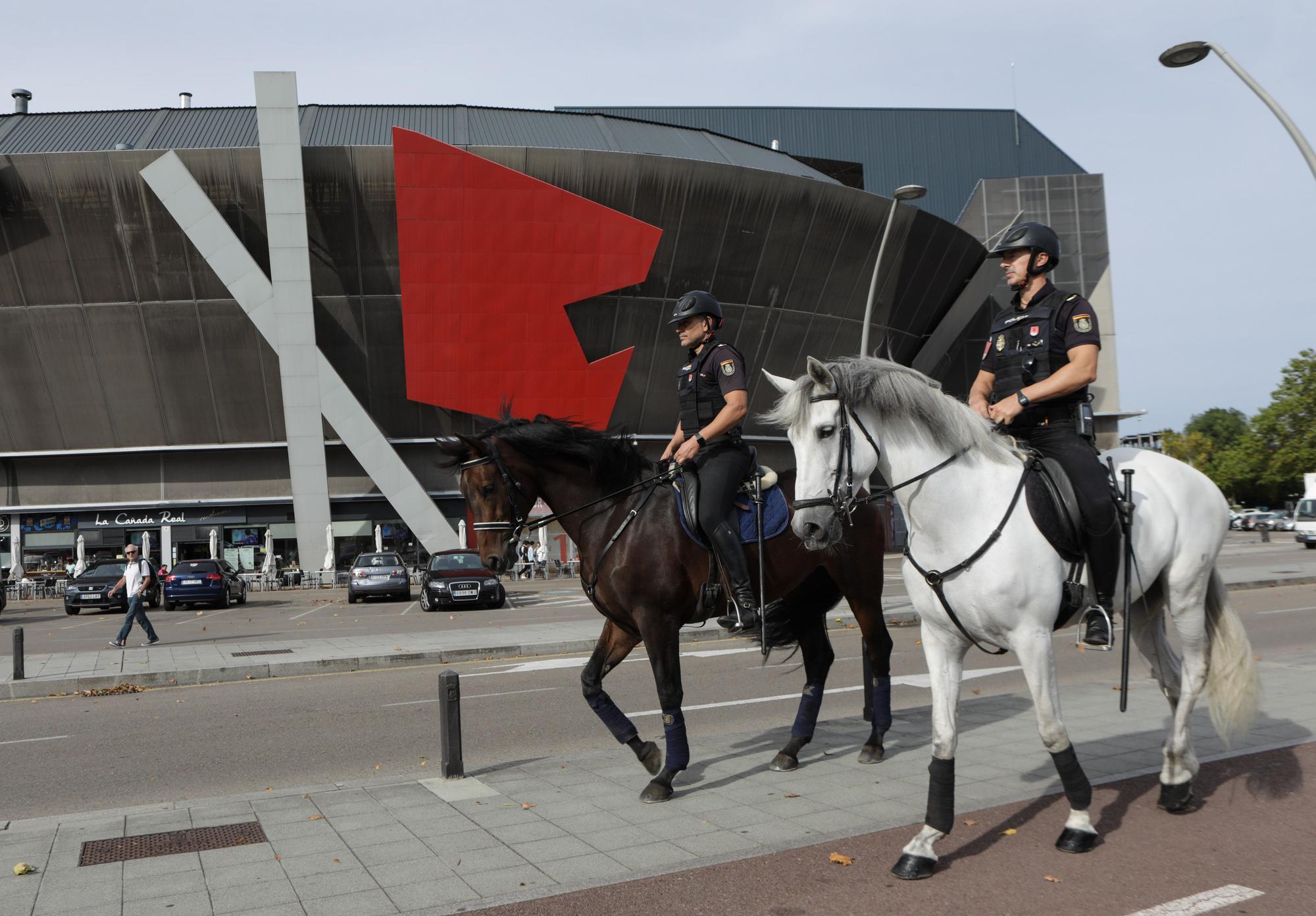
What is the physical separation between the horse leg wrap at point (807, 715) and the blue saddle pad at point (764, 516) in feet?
4.38

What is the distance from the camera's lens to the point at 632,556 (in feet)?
22.4

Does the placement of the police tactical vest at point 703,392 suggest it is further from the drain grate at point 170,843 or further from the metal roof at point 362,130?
A: the metal roof at point 362,130

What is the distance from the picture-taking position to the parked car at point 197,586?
1209 inches

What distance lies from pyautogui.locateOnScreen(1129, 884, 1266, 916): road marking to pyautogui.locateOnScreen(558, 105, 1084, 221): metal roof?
261 feet

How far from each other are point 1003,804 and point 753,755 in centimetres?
221

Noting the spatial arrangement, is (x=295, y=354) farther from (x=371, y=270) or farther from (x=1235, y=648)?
(x=1235, y=648)

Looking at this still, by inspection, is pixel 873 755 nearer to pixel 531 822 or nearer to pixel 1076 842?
pixel 1076 842

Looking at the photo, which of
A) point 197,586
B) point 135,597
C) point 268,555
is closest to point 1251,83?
point 135,597

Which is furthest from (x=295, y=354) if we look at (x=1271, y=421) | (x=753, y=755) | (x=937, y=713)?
(x=1271, y=421)

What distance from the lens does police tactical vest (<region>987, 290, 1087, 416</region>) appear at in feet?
18.2

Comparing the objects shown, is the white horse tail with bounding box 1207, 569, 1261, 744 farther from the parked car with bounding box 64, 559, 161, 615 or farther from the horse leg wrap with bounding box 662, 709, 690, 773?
the parked car with bounding box 64, 559, 161, 615

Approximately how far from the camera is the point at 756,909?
15.1 ft

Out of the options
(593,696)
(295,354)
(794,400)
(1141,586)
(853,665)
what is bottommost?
(853,665)

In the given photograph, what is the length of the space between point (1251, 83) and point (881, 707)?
11326mm
